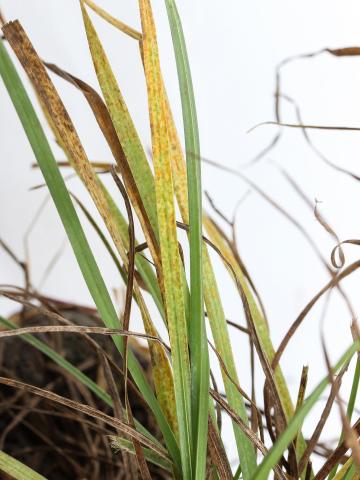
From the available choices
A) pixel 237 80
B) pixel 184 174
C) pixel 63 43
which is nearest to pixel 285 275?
pixel 237 80

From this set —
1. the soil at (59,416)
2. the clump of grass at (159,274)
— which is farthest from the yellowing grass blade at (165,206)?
the soil at (59,416)

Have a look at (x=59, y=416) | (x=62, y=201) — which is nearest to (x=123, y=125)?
(x=62, y=201)

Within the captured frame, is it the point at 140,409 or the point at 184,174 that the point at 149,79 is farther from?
the point at 140,409

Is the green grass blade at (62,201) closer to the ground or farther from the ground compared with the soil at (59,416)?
farther from the ground

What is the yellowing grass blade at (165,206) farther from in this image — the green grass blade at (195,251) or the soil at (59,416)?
the soil at (59,416)

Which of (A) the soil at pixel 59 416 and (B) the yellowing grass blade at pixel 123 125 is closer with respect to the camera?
(B) the yellowing grass blade at pixel 123 125

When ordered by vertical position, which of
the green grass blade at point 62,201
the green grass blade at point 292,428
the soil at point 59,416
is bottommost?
the soil at point 59,416

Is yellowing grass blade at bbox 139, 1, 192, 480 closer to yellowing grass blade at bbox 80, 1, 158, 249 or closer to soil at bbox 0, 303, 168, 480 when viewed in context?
yellowing grass blade at bbox 80, 1, 158, 249
